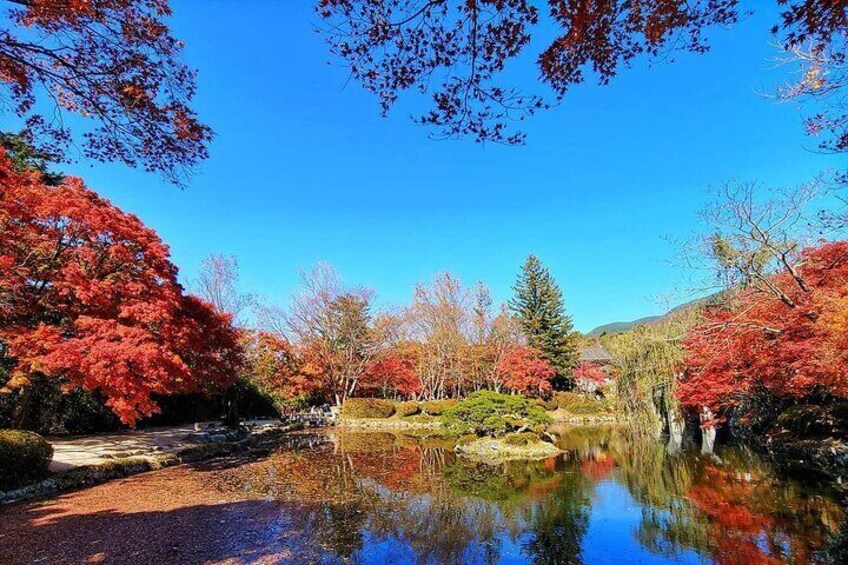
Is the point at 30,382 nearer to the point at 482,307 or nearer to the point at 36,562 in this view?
the point at 36,562

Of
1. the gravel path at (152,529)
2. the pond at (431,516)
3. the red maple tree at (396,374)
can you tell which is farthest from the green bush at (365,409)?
the gravel path at (152,529)

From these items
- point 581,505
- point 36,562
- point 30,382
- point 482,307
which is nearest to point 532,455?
point 581,505

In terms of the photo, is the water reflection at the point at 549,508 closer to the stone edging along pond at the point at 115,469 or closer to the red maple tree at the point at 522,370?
the stone edging along pond at the point at 115,469

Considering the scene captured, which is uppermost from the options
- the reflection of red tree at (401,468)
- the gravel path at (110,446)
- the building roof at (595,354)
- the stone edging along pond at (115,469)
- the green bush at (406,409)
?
the building roof at (595,354)

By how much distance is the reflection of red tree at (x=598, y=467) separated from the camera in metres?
9.09

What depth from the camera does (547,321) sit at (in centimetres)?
3048

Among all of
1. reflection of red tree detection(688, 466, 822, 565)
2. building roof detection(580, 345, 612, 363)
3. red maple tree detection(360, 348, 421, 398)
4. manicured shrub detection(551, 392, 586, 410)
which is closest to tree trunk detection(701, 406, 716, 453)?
reflection of red tree detection(688, 466, 822, 565)

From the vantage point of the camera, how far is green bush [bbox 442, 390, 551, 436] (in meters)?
13.3

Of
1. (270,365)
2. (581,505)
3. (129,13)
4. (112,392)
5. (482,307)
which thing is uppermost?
(482,307)

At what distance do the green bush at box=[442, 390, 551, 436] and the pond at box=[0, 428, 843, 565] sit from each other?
3.37m

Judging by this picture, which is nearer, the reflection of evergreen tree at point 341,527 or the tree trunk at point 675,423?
the reflection of evergreen tree at point 341,527

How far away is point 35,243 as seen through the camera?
8141mm

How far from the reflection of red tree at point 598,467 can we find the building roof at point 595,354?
21133 mm

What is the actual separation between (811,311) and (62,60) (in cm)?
1123
